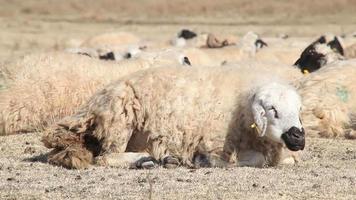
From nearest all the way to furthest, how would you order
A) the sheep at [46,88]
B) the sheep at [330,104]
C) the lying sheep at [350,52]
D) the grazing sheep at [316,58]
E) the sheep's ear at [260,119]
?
the sheep's ear at [260,119], the sheep at [330,104], the sheep at [46,88], the grazing sheep at [316,58], the lying sheep at [350,52]

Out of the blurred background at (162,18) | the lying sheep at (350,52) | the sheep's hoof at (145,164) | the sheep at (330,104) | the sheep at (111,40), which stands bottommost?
the sheep's hoof at (145,164)

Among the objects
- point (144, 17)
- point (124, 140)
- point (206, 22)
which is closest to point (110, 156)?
point (124, 140)

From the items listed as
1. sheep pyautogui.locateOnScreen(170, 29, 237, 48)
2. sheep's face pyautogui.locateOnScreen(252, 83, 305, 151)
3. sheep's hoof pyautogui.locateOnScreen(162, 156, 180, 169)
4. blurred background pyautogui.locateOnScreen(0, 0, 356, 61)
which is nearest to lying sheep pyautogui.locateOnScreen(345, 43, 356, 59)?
sheep pyautogui.locateOnScreen(170, 29, 237, 48)

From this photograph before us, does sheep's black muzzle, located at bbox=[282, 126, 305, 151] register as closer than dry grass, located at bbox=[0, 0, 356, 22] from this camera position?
Yes

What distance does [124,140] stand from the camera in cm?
855

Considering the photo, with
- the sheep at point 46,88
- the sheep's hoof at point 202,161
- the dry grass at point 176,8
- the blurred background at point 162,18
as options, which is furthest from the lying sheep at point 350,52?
the dry grass at point 176,8

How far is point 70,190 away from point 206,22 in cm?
3521

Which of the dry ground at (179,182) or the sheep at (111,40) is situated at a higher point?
the sheep at (111,40)

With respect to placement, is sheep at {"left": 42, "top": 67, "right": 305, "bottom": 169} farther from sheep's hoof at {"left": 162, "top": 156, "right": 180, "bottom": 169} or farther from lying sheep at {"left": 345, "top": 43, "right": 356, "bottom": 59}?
lying sheep at {"left": 345, "top": 43, "right": 356, "bottom": 59}

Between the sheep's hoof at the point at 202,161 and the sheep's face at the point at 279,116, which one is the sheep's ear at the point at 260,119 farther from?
the sheep's hoof at the point at 202,161

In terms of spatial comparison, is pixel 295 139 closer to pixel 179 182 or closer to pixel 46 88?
pixel 179 182

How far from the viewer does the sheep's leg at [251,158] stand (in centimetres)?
845

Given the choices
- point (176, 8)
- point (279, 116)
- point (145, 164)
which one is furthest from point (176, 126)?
point (176, 8)

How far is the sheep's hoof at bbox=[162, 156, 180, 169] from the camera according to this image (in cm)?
833
